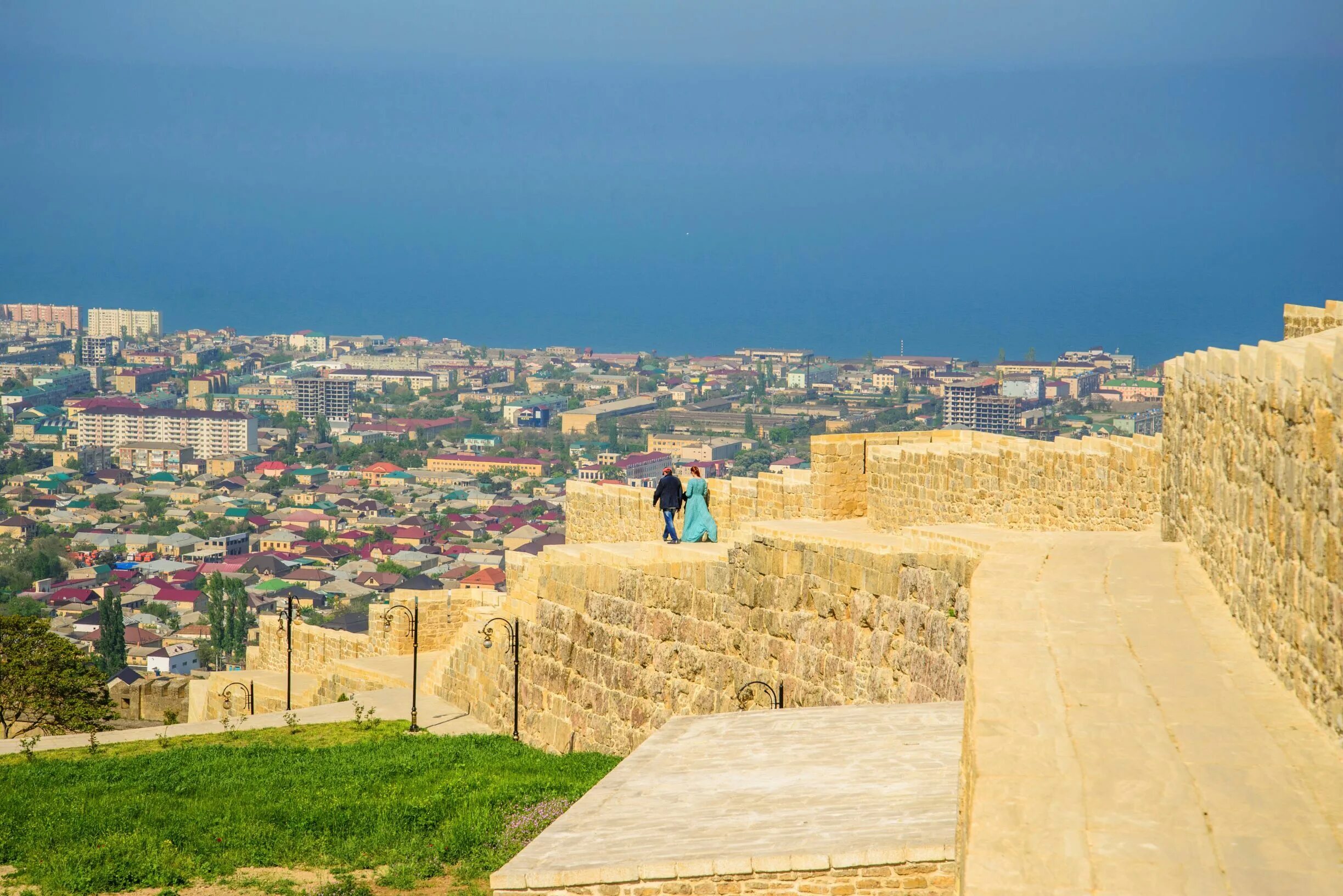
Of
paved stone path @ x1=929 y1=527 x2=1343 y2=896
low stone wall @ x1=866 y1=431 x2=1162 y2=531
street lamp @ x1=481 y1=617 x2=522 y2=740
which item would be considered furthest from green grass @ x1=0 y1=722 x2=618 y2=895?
paved stone path @ x1=929 y1=527 x2=1343 y2=896

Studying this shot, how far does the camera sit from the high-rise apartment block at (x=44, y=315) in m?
176

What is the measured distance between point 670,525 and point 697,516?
0.81 meters

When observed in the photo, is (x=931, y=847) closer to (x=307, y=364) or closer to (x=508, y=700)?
(x=508, y=700)

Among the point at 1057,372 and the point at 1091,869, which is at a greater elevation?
the point at 1057,372

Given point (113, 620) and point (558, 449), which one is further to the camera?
point (558, 449)

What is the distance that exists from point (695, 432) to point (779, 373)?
1174 inches

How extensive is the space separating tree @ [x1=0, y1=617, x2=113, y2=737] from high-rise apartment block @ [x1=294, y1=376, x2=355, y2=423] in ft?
317

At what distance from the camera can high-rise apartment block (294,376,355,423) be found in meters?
115

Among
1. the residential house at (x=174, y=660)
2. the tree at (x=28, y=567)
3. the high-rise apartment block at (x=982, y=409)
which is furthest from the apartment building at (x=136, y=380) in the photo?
the high-rise apartment block at (x=982, y=409)

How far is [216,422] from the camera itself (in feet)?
328

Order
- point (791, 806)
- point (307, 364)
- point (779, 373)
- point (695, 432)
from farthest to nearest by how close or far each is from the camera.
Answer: point (307, 364), point (779, 373), point (695, 432), point (791, 806)

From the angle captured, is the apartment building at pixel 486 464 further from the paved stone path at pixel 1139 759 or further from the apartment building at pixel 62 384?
the paved stone path at pixel 1139 759

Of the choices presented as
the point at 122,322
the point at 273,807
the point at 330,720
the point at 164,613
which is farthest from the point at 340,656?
the point at 122,322

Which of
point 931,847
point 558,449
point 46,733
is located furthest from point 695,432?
point 931,847
